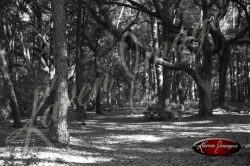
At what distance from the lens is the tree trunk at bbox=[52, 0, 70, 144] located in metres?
14.9

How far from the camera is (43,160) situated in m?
11.5

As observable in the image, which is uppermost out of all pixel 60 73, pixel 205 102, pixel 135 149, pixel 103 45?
pixel 103 45

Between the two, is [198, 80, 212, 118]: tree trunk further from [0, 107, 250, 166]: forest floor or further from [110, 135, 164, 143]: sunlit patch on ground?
[110, 135, 164, 143]: sunlit patch on ground

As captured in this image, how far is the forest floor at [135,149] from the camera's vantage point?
1150 cm

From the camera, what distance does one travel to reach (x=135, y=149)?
14438mm

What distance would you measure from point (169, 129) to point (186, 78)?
155ft

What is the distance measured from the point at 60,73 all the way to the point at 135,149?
12.6 feet

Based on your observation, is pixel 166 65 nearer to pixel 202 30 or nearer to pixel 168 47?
pixel 202 30

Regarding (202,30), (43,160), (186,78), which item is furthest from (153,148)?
(186,78)

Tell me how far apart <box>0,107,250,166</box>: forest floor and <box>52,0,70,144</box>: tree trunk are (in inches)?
28.7

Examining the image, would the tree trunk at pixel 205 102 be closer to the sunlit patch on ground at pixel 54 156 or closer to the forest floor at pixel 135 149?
the forest floor at pixel 135 149

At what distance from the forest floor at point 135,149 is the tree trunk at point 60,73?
729 millimetres

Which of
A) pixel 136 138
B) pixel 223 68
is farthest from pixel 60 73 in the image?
pixel 223 68

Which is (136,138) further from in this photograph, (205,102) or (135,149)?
(205,102)
